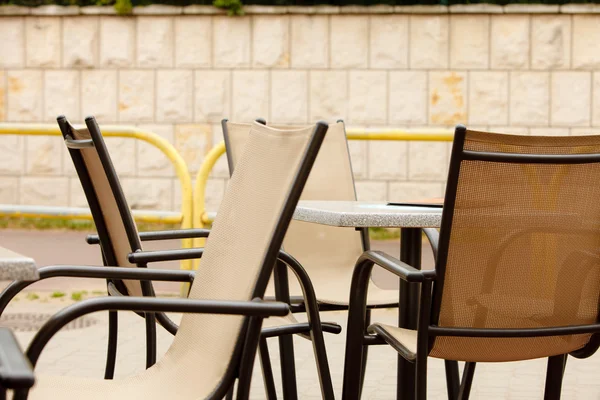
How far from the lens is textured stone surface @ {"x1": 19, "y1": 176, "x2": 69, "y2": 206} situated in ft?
34.4

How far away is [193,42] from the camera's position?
10.3 metres

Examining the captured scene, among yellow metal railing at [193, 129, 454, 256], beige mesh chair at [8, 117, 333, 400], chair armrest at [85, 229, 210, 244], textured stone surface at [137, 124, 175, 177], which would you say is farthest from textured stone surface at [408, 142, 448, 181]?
beige mesh chair at [8, 117, 333, 400]

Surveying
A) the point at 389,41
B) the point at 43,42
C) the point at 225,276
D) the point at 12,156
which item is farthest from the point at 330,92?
the point at 225,276

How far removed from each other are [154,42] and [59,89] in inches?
43.2

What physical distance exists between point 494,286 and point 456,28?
772cm

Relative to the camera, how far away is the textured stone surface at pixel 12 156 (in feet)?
34.5

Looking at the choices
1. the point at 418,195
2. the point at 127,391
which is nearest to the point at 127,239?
the point at 127,391

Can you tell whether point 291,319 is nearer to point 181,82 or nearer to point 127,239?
point 127,239

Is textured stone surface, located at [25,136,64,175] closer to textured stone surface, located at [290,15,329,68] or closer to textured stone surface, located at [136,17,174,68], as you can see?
textured stone surface, located at [136,17,174,68]

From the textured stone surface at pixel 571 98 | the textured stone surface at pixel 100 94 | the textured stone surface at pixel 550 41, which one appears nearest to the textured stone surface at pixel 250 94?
the textured stone surface at pixel 100 94

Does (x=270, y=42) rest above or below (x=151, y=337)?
above

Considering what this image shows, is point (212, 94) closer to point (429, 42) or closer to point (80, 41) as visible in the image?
point (80, 41)

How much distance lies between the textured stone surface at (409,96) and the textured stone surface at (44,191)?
11.1 ft

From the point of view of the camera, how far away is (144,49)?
1030 centimetres
